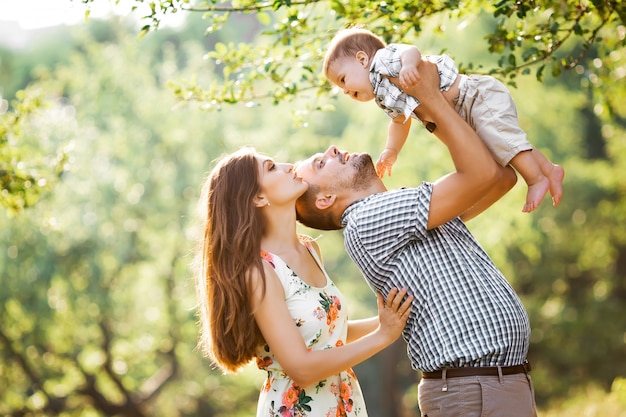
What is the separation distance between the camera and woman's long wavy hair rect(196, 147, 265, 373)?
3.43 meters

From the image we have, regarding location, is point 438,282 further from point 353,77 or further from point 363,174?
point 353,77

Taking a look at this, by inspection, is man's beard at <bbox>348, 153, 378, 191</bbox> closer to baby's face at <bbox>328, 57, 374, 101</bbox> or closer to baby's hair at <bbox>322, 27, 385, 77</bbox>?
baby's face at <bbox>328, 57, 374, 101</bbox>

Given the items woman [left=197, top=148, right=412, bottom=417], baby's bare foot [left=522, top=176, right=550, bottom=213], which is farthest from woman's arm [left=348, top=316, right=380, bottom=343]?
baby's bare foot [left=522, top=176, right=550, bottom=213]

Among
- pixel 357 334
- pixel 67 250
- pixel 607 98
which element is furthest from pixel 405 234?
pixel 67 250

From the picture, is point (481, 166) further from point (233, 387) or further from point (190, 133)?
point (233, 387)

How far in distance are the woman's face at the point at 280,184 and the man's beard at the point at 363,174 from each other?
257 mm

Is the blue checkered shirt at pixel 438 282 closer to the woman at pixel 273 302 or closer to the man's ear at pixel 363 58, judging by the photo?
the woman at pixel 273 302

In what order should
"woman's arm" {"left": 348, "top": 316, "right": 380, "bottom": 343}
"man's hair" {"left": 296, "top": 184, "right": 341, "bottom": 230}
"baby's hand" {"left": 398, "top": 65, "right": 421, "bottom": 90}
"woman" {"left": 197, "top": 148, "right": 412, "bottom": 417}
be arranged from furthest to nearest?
"woman's arm" {"left": 348, "top": 316, "right": 380, "bottom": 343}, "man's hair" {"left": 296, "top": 184, "right": 341, "bottom": 230}, "woman" {"left": 197, "top": 148, "right": 412, "bottom": 417}, "baby's hand" {"left": 398, "top": 65, "right": 421, "bottom": 90}

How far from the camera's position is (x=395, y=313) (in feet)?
10.3

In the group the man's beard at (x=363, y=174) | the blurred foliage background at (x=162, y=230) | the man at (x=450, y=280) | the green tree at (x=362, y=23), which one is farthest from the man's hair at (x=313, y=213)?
the blurred foliage background at (x=162, y=230)

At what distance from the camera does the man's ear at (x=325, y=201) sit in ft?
11.4

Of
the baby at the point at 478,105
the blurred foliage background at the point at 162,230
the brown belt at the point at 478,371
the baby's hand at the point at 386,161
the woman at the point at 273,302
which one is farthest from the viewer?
the blurred foliage background at the point at 162,230

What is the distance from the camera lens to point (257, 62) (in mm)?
4820

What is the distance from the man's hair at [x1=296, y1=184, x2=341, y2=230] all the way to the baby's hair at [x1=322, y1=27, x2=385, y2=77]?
553 millimetres
